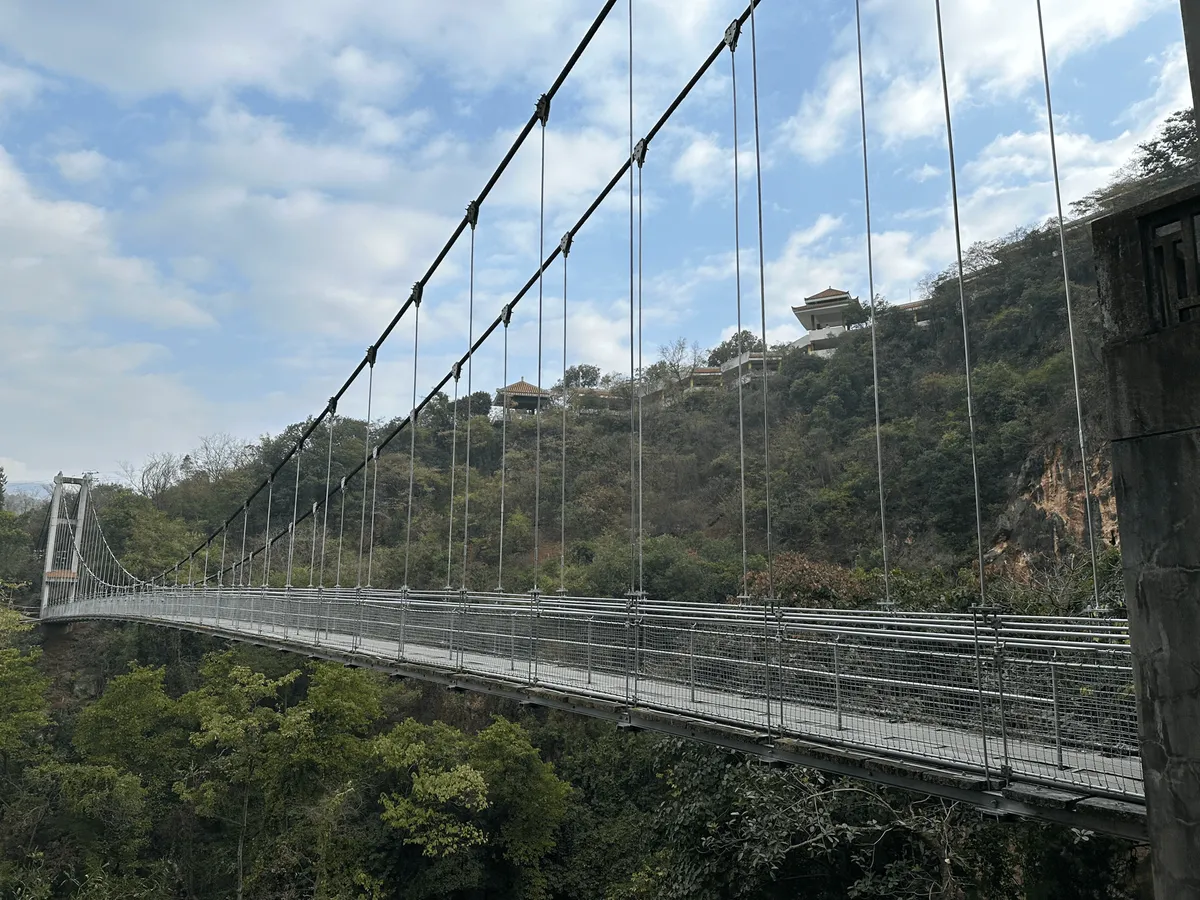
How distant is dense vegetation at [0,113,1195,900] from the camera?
9.45 meters

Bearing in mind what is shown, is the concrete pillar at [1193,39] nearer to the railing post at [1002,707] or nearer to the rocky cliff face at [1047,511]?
the railing post at [1002,707]

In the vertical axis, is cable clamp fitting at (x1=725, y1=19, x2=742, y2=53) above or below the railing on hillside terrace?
above

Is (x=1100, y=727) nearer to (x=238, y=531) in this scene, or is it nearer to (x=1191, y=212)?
(x=1191, y=212)

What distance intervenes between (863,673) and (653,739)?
8151 millimetres

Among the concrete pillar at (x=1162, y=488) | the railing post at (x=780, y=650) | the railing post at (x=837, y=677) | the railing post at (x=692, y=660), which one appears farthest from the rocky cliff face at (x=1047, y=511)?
the concrete pillar at (x=1162, y=488)

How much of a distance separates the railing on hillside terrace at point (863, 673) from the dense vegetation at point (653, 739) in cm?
295

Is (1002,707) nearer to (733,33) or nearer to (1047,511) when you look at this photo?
(733,33)

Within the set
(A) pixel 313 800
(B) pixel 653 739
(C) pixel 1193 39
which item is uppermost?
(C) pixel 1193 39

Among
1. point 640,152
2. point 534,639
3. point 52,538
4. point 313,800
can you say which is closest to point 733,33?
point 640,152

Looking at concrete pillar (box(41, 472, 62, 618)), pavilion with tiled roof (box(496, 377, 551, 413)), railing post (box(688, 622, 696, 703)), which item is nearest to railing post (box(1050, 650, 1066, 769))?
railing post (box(688, 622, 696, 703))

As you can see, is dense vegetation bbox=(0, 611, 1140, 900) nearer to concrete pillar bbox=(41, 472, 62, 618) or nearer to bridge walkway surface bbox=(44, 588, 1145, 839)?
bridge walkway surface bbox=(44, 588, 1145, 839)

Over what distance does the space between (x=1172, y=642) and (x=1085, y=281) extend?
19247 millimetres

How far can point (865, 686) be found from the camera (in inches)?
204

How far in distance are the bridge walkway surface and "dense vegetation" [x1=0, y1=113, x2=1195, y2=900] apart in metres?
2.98
